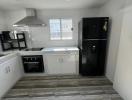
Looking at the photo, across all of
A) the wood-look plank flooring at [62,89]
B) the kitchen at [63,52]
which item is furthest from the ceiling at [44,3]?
the wood-look plank flooring at [62,89]

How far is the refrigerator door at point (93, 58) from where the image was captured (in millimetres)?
2750

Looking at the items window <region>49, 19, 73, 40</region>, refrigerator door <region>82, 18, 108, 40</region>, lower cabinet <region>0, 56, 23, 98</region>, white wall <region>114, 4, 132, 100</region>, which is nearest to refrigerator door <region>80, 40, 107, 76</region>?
refrigerator door <region>82, 18, 108, 40</region>

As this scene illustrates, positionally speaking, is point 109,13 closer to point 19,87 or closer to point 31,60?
point 31,60

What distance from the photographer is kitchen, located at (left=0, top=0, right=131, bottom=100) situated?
220 centimetres

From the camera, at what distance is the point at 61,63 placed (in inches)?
119

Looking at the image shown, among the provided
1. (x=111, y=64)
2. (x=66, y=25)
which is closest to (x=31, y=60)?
(x=66, y=25)

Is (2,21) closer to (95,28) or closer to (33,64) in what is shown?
(33,64)

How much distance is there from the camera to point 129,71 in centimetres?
178

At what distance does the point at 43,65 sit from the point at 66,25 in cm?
168

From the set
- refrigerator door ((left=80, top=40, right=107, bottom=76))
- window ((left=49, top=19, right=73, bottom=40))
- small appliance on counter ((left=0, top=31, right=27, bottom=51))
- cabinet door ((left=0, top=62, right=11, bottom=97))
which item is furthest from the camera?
window ((left=49, top=19, right=73, bottom=40))

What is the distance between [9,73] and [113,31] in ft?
9.62

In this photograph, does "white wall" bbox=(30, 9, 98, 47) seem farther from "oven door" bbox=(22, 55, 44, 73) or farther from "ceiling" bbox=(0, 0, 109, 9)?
"oven door" bbox=(22, 55, 44, 73)

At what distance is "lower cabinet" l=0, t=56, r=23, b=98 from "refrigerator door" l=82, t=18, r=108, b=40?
212 cm

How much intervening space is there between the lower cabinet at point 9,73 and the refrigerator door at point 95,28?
2.12m
